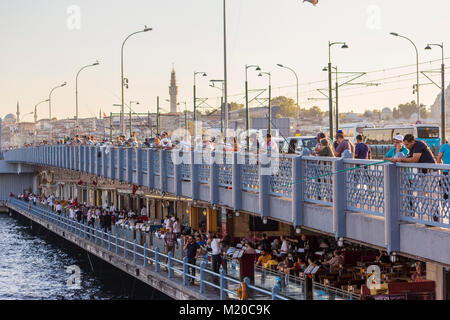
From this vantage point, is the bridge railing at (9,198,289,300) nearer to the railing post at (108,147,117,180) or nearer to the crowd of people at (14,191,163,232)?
the crowd of people at (14,191,163,232)

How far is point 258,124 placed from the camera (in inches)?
4183

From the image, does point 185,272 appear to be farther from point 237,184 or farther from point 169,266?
point 237,184

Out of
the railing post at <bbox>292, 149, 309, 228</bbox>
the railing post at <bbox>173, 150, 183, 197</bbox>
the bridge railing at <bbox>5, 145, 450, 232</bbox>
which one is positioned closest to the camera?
the bridge railing at <bbox>5, 145, 450, 232</bbox>

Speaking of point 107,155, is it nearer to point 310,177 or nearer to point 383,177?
point 310,177

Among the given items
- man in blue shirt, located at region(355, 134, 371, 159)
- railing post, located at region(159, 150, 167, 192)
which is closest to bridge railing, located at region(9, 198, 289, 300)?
railing post, located at region(159, 150, 167, 192)

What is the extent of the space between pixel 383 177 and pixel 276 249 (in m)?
12.9

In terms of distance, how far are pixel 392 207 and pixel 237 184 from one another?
809cm

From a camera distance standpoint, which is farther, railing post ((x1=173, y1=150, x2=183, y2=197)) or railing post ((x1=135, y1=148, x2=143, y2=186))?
railing post ((x1=135, y1=148, x2=143, y2=186))

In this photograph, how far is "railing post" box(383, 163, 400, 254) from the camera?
1295 centimetres

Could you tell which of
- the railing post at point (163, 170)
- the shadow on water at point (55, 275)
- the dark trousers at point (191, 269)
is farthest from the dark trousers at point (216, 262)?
the railing post at point (163, 170)

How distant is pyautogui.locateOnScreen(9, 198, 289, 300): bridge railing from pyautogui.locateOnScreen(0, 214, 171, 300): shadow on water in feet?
5.30

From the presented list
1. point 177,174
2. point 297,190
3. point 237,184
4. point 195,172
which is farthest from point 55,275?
point 297,190

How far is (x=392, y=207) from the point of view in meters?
13.0
